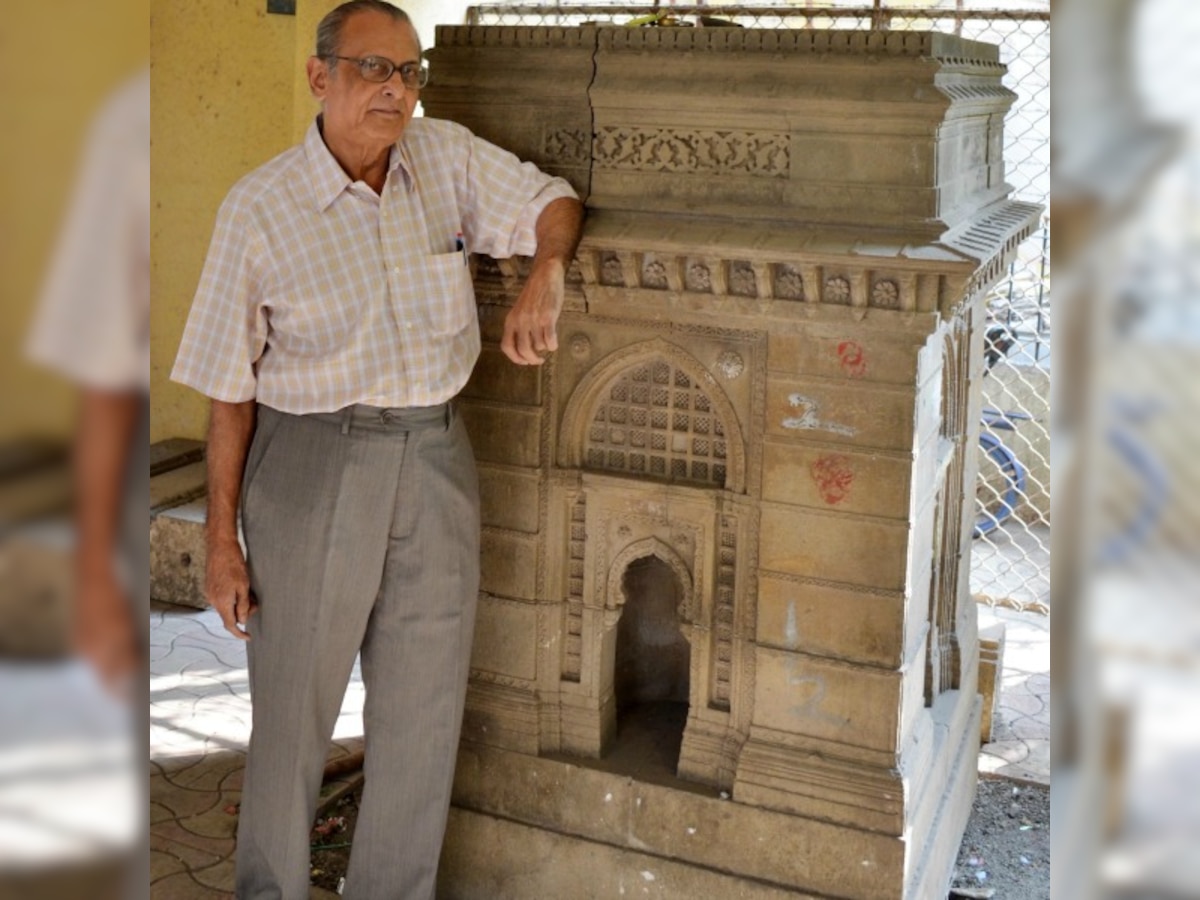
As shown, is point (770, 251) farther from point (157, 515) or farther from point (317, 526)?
point (157, 515)

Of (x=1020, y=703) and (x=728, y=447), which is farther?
(x=1020, y=703)

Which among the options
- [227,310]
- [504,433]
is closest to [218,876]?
[504,433]

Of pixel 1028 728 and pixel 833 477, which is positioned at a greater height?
pixel 833 477

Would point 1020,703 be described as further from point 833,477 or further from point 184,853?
point 184,853

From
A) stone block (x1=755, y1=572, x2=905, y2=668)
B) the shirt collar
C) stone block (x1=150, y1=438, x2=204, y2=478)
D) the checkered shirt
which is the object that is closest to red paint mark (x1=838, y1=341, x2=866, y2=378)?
stone block (x1=755, y1=572, x2=905, y2=668)

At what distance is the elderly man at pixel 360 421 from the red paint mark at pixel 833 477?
88cm

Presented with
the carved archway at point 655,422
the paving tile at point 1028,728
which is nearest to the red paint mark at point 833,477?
the carved archway at point 655,422

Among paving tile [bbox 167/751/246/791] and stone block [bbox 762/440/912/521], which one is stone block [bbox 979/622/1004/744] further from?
paving tile [bbox 167/751/246/791]

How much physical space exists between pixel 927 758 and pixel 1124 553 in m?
4.29

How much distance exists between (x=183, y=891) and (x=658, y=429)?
7.63ft

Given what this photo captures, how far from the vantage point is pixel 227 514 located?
4074mm

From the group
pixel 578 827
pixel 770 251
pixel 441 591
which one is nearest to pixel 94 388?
pixel 770 251

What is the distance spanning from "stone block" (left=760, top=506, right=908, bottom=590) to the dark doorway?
2.55 feet

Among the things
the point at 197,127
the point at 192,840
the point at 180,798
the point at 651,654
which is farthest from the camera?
the point at 197,127
